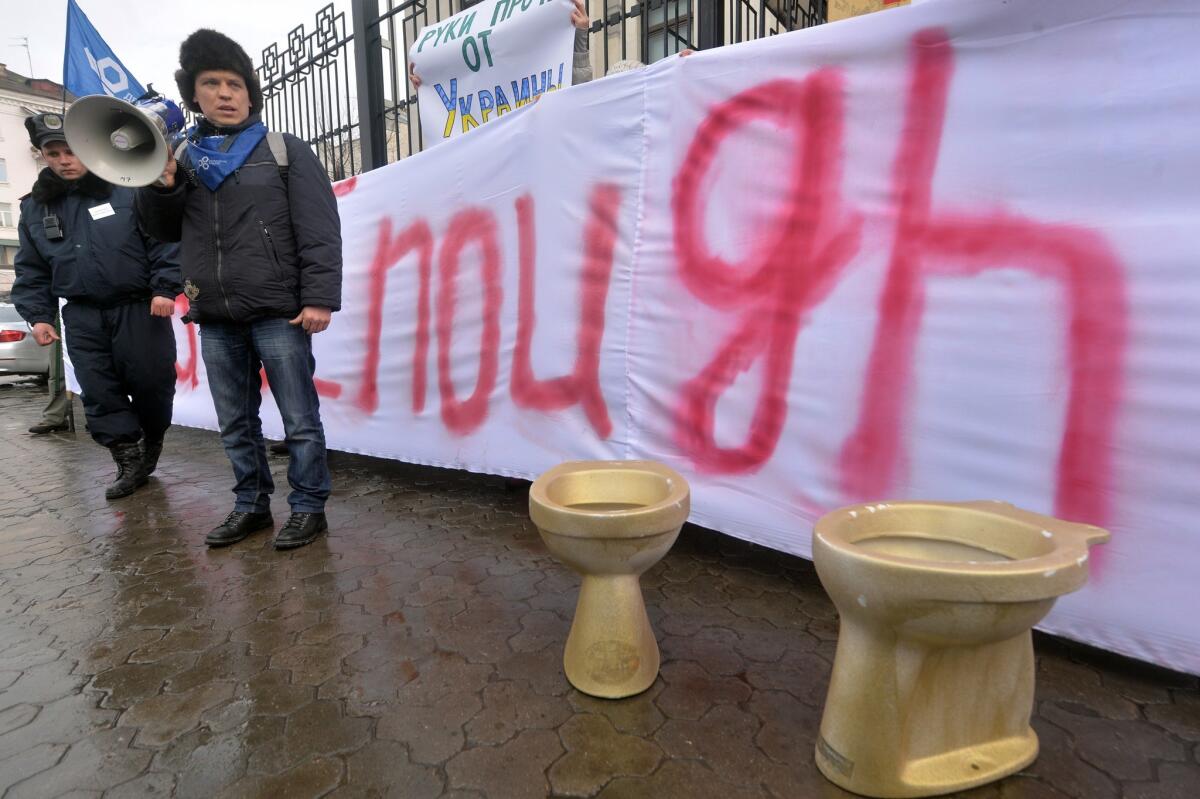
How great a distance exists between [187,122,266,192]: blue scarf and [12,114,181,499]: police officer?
976 millimetres

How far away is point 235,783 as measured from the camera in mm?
1380

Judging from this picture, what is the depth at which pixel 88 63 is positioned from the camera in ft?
16.8

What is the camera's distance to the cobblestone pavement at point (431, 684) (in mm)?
1379

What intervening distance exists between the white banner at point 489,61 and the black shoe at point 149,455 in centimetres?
248

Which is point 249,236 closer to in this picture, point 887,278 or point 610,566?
point 610,566

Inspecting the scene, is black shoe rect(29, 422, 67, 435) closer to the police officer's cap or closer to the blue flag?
the blue flag

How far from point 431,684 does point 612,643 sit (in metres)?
0.50

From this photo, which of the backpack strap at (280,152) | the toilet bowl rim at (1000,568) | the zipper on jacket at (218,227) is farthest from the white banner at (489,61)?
the toilet bowl rim at (1000,568)

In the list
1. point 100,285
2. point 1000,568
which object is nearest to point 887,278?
point 1000,568

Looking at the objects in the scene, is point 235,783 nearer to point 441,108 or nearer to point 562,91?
point 562,91

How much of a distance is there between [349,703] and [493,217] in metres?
2.11

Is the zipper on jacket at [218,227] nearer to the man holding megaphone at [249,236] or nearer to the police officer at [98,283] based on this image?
the man holding megaphone at [249,236]

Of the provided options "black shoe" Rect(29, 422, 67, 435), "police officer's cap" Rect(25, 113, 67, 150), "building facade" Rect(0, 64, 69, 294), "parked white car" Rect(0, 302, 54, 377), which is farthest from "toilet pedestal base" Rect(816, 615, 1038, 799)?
"building facade" Rect(0, 64, 69, 294)

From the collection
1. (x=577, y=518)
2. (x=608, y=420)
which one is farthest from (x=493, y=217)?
(x=577, y=518)
